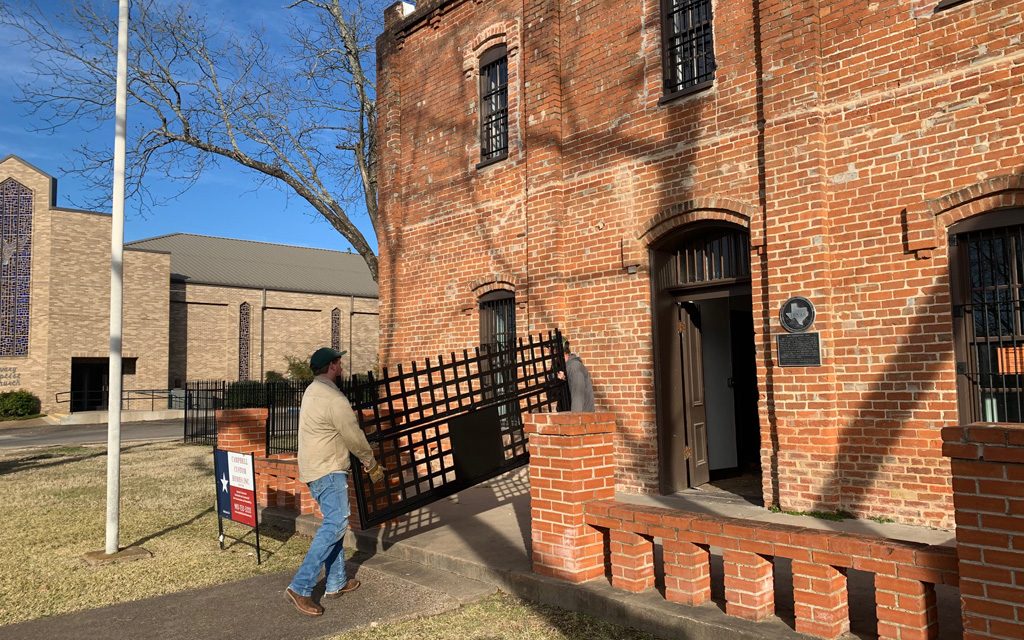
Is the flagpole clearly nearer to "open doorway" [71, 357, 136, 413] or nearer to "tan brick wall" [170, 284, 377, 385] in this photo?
"open doorway" [71, 357, 136, 413]

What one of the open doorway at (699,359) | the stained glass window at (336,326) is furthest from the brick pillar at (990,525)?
the stained glass window at (336,326)

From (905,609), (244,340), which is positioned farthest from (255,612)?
(244,340)

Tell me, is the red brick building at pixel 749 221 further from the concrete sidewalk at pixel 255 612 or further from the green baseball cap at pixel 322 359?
the green baseball cap at pixel 322 359

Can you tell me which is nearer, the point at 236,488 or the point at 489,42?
the point at 236,488

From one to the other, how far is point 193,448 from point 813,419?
15249 mm

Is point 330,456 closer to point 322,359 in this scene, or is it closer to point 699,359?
point 322,359

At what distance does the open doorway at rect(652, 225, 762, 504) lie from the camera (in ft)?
29.3

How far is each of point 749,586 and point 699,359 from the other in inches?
223

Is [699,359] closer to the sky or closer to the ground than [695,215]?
closer to the ground

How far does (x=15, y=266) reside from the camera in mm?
34344

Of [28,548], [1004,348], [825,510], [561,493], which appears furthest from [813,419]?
[28,548]

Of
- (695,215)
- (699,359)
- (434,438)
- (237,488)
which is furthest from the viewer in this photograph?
(699,359)

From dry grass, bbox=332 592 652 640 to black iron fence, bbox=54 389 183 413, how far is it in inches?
1398

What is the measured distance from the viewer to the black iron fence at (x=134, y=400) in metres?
36.3
